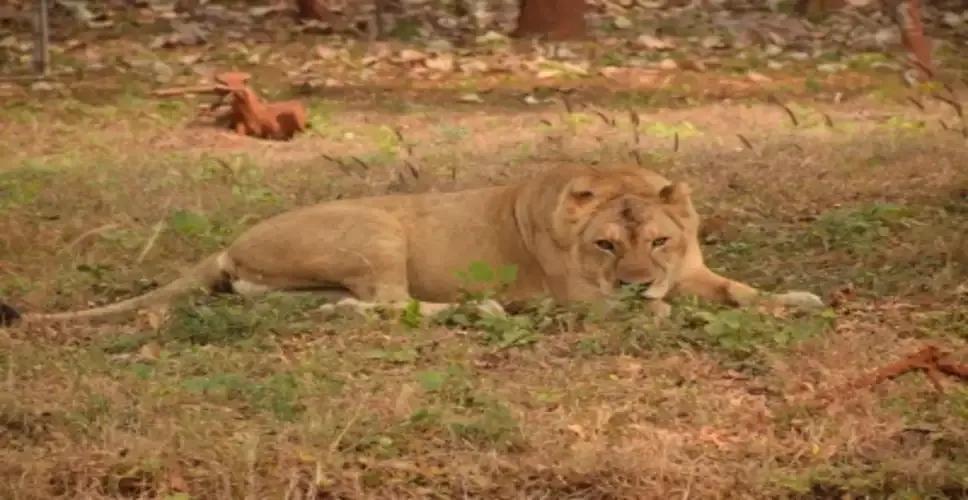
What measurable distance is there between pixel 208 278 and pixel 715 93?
580 centimetres

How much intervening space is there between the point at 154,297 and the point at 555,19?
783 cm

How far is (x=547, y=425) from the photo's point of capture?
424cm

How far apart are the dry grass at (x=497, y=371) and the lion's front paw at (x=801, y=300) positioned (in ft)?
0.30

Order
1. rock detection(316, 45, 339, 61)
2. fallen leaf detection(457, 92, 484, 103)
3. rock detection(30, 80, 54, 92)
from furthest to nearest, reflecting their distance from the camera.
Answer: rock detection(316, 45, 339, 61), rock detection(30, 80, 54, 92), fallen leaf detection(457, 92, 484, 103)

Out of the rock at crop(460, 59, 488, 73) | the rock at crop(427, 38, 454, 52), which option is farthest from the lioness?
the rock at crop(427, 38, 454, 52)

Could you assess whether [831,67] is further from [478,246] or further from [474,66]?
[478,246]

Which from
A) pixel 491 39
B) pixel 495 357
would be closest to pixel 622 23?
pixel 491 39

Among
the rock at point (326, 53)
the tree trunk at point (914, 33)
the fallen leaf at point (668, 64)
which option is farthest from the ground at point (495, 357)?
the rock at point (326, 53)

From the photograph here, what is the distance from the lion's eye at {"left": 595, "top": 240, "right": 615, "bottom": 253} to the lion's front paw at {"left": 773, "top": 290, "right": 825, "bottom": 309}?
54 cm

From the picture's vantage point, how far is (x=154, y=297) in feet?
19.3

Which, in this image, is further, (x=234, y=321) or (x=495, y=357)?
(x=234, y=321)

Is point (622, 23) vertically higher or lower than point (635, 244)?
lower

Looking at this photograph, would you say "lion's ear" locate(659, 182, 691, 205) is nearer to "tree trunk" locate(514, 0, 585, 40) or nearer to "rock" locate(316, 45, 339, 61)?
"rock" locate(316, 45, 339, 61)

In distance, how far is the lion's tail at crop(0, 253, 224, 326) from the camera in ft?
18.3
